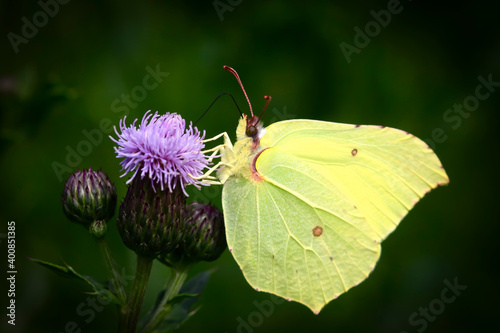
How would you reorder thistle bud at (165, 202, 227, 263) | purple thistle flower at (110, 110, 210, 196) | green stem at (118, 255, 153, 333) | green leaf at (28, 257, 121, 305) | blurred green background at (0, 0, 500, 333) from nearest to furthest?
green leaf at (28, 257, 121, 305) < green stem at (118, 255, 153, 333) < purple thistle flower at (110, 110, 210, 196) < thistle bud at (165, 202, 227, 263) < blurred green background at (0, 0, 500, 333)

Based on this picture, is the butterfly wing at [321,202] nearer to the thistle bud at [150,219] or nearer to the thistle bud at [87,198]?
the thistle bud at [150,219]

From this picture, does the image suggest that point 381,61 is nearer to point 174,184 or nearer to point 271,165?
point 271,165

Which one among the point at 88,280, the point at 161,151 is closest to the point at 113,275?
the point at 88,280

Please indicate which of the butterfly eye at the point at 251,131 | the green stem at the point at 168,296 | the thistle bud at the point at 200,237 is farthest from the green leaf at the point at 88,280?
the butterfly eye at the point at 251,131

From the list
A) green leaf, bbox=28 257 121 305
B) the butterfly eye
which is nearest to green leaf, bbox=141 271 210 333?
green leaf, bbox=28 257 121 305

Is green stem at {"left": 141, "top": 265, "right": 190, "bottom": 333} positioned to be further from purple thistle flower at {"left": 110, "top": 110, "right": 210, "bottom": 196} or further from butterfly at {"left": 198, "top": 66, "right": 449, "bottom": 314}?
purple thistle flower at {"left": 110, "top": 110, "right": 210, "bottom": 196}
